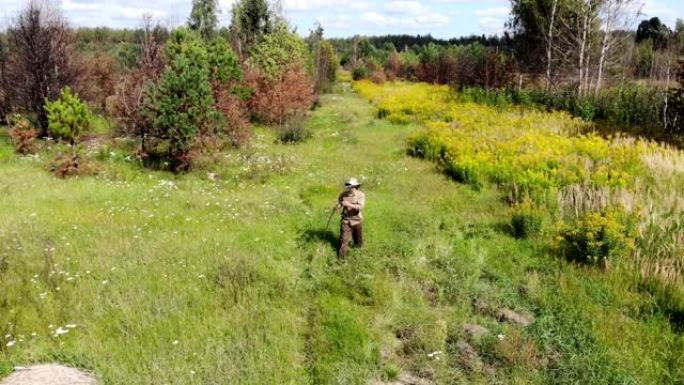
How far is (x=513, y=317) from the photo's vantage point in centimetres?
762

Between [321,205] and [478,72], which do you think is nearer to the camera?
[321,205]

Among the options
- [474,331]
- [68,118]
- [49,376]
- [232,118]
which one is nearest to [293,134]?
[232,118]

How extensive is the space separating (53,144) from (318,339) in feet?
59.0

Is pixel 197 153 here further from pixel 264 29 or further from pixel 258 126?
pixel 264 29

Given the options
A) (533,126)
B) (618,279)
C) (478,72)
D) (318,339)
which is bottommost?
(318,339)

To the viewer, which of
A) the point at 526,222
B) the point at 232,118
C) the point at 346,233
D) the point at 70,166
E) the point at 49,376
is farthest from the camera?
the point at 232,118

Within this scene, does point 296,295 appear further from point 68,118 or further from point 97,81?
point 97,81

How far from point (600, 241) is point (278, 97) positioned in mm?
19017

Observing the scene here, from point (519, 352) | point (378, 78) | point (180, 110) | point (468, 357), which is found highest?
point (378, 78)

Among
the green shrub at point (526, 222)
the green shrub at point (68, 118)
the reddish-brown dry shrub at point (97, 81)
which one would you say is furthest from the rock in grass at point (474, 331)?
the reddish-brown dry shrub at point (97, 81)

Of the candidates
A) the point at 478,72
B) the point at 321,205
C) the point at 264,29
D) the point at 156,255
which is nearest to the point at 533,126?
the point at 321,205

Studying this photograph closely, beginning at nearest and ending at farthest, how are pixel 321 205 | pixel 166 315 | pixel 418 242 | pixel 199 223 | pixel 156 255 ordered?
1. pixel 166 315
2. pixel 156 255
3. pixel 418 242
4. pixel 199 223
5. pixel 321 205

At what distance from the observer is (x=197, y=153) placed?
16766 mm

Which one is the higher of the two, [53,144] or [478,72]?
[478,72]
